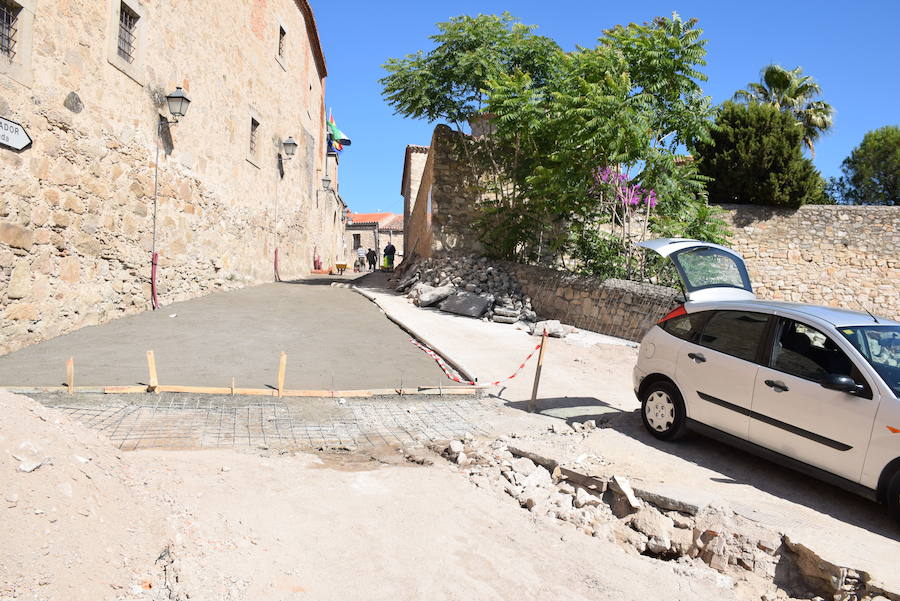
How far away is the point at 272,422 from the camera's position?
19.2ft

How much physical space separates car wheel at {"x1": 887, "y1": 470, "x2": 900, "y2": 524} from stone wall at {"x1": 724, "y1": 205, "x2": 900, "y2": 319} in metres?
19.4

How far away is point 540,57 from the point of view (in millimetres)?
16031

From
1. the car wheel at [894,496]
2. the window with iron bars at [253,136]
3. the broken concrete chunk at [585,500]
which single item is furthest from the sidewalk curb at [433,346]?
the window with iron bars at [253,136]

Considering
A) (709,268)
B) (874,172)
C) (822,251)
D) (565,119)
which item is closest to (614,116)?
(565,119)

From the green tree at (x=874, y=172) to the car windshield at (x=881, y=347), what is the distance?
109ft

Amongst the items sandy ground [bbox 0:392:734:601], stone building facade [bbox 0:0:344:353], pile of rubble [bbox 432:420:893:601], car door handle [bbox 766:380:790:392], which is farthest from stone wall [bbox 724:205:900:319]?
sandy ground [bbox 0:392:734:601]

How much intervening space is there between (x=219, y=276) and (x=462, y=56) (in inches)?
340

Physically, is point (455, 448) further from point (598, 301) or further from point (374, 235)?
point (374, 235)

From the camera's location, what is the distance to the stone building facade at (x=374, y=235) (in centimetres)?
4959

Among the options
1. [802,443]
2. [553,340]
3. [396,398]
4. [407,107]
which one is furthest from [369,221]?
[802,443]

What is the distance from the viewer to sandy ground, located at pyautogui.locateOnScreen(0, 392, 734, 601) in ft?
8.89

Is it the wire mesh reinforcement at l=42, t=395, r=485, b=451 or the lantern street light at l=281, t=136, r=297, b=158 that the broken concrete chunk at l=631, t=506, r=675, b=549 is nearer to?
the wire mesh reinforcement at l=42, t=395, r=485, b=451

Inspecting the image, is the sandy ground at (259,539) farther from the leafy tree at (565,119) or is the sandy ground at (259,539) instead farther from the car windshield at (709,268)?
the leafy tree at (565,119)

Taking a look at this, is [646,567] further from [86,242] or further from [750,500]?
[86,242]
